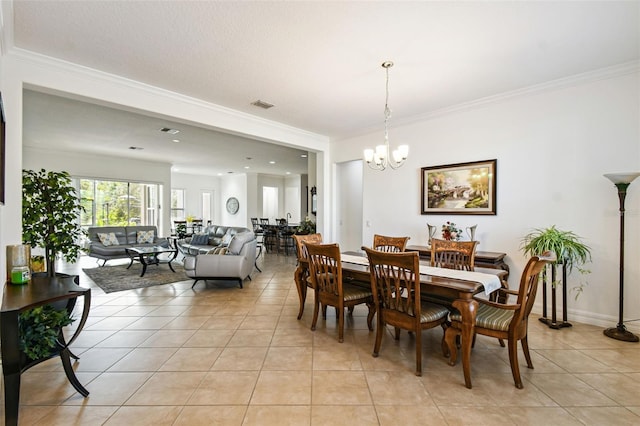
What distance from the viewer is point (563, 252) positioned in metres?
3.13

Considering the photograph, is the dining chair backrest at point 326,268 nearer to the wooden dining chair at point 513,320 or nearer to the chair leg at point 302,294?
the chair leg at point 302,294

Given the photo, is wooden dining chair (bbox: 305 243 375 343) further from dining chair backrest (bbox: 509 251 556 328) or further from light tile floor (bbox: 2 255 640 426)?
dining chair backrest (bbox: 509 251 556 328)

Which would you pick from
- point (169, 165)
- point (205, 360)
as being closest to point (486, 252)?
point (205, 360)

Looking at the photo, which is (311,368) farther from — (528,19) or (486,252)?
(528,19)

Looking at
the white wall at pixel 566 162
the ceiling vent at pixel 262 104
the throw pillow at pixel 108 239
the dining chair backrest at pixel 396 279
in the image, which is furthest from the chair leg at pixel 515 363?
the throw pillow at pixel 108 239

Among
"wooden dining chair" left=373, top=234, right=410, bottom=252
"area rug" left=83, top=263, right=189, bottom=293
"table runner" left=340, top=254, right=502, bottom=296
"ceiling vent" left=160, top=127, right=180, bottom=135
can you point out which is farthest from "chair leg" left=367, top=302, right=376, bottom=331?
"ceiling vent" left=160, top=127, right=180, bottom=135

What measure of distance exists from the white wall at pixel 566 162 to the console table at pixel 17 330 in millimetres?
4428

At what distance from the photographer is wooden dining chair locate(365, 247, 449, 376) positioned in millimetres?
2281

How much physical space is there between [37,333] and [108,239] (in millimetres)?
6256

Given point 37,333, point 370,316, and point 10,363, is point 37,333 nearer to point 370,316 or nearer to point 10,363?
point 10,363

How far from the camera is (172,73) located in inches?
128

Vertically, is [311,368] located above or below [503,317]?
below

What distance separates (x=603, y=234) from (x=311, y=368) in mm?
3469

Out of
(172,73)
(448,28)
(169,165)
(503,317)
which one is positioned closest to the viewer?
(503,317)
